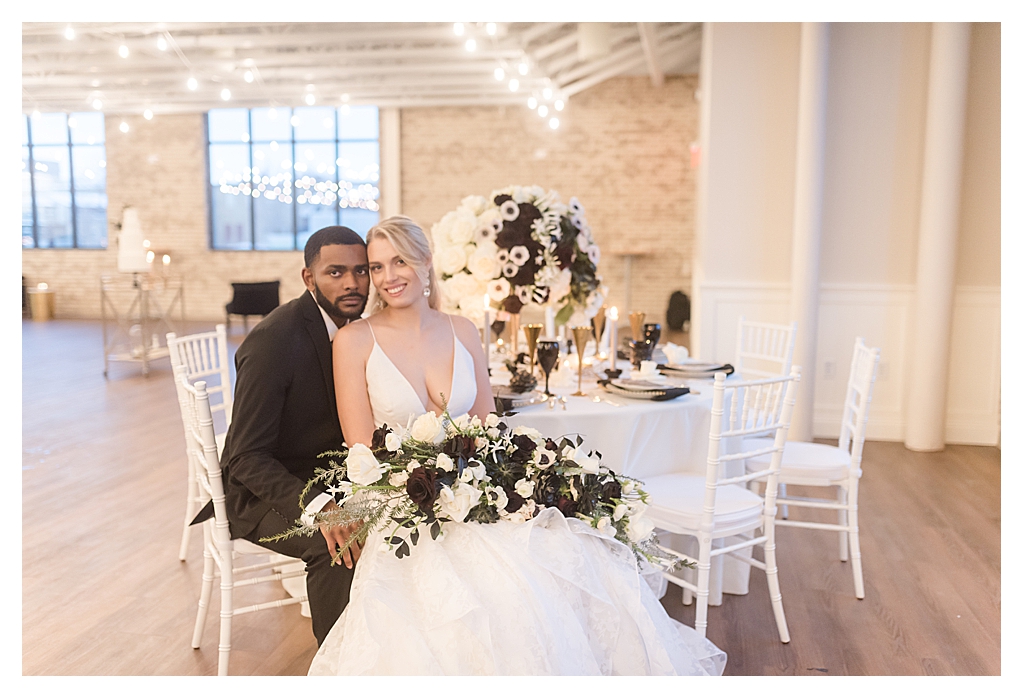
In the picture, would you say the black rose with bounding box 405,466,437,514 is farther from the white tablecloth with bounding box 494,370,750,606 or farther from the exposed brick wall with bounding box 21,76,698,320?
the exposed brick wall with bounding box 21,76,698,320

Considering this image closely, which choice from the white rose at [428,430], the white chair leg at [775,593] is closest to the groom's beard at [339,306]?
the white rose at [428,430]

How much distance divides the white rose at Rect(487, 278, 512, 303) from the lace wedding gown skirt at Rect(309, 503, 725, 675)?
1261mm

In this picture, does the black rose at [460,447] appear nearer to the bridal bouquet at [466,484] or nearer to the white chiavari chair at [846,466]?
the bridal bouquet at [466,484]

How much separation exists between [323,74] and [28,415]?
245 inches

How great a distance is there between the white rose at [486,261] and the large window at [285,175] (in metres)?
10.3

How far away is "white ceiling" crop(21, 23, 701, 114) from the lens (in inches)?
337

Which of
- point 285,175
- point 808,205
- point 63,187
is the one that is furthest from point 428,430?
point 63,187

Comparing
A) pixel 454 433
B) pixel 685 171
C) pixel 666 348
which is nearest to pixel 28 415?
pixel 666 348

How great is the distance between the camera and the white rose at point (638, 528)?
1.95 meters

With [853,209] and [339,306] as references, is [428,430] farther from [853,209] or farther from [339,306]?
[853,209]

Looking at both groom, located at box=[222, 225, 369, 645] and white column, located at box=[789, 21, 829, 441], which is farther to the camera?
white column, located at box=[789, 21, 829, 441]

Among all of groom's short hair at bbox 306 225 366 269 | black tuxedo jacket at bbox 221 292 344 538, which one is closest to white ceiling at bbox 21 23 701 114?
groom's short hair at bbox 306 225 366 269

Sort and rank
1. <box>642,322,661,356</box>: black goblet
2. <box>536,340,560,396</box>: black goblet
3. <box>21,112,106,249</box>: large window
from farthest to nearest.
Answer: <box>21,112,106,249</box>: large window → <box>642,322,661,356</box>: black goblet → <box>536,340,560,396</box>: black goblet

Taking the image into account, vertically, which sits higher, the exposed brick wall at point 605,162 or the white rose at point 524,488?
the exposed brick wall at point 605,162
